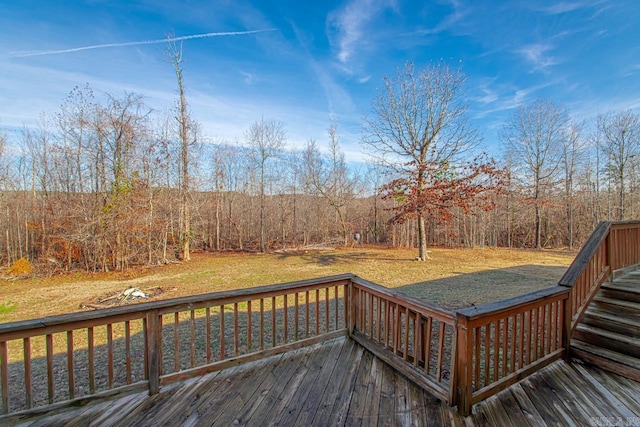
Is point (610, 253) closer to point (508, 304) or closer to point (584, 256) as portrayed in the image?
point (584, 256)

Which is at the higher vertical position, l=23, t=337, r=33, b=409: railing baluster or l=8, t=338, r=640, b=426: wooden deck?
l=23, t=337, r=33, b=409: railing baluster

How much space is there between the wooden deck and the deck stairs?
0.45 feet

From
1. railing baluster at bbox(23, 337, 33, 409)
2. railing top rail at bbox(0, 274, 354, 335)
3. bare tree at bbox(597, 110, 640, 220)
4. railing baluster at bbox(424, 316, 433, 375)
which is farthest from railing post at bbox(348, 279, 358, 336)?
bare tree at bbox(597, 110, 640, 220)

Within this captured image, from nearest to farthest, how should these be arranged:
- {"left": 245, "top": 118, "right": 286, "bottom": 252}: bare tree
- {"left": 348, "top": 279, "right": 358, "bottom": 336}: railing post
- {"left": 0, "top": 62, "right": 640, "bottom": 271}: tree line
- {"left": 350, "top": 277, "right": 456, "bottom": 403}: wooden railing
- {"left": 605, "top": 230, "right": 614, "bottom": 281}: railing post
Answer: {"left": 350, "top": 277, "right": 456, "bottom": 403}: wooden railing, {"left": 348, "top": 279, "right": 358, "bottom": 336}: railing post, {"left": 605, "top": 230, "right": 614, "bottom": 281}: railing post, {"left": 0, "top": 62, "right": 640, "bottom": 271}: tree line, {"left": 245, "top": 118, "right": 286, "bottom": 252}: bare tree

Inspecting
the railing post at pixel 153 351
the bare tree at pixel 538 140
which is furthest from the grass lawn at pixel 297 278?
the bare tree at pixel 538 140

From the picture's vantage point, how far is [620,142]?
13.8m

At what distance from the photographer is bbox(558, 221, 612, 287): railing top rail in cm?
269

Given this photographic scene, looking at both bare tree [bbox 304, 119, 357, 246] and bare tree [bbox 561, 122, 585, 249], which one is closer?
bare tree [bbox 561, 122, 585, 249]

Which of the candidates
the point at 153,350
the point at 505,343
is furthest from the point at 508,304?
the point at 153,350

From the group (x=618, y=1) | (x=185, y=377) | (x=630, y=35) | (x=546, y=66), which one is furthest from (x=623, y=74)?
(x=185, y=377)

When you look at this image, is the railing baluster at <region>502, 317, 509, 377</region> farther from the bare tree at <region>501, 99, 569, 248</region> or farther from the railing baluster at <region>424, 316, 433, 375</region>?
the bare tree at <region>501, 99, 569, 248</region>

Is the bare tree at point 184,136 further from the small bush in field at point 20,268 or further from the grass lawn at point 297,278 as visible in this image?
the small bush in field at point 20,268

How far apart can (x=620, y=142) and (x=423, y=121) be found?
41.3 feet

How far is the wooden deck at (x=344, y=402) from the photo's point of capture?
5.89 ft
